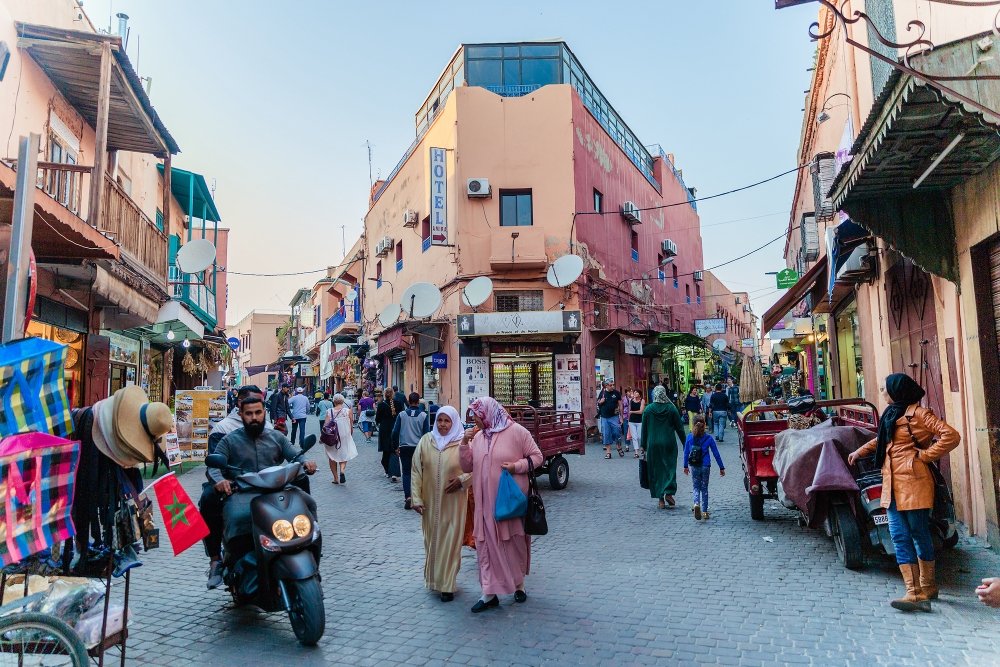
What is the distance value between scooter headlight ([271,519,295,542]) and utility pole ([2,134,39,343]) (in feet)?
6.68

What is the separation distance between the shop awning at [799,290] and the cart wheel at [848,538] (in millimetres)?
7005

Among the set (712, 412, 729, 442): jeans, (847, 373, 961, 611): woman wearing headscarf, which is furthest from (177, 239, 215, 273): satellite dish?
(712, 412, 729, 442): jeans

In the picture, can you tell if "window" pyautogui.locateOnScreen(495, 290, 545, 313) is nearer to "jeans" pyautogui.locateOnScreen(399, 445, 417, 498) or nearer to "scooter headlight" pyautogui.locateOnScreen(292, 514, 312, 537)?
"jeans" pyautogui.locateOnScreen(399, 445, 417, 498)

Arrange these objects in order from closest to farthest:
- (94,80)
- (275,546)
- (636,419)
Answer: (275,546) < (94,80) < (636,419)

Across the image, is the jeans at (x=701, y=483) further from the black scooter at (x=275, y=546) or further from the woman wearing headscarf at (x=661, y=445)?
the black scooter at (x=275, y=546)

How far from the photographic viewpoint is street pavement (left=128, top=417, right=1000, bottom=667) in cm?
409

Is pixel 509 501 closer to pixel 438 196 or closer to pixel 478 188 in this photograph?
pixel 478 188

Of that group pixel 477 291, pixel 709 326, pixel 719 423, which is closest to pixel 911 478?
pixel 719 423

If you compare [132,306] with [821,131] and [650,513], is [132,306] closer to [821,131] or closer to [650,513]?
[650,513]

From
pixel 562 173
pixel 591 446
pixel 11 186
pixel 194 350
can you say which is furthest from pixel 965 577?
pixel 194 350

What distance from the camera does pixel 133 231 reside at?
39.7 ft

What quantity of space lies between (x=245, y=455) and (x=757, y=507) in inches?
243

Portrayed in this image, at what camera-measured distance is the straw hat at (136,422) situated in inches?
137

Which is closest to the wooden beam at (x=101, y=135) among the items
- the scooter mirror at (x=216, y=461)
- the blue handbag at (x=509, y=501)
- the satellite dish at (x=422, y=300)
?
the scooter mirror at (x=216, y=461)
